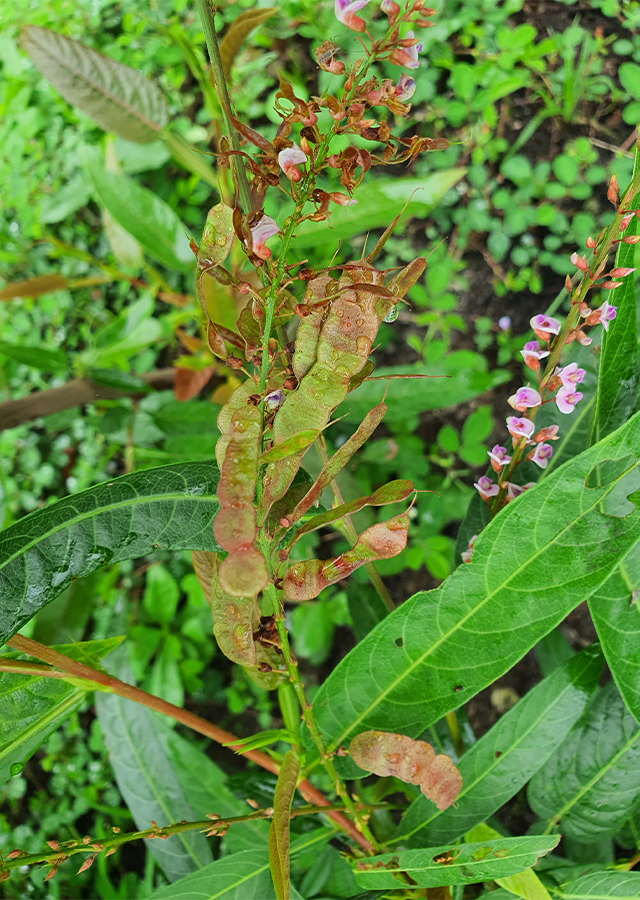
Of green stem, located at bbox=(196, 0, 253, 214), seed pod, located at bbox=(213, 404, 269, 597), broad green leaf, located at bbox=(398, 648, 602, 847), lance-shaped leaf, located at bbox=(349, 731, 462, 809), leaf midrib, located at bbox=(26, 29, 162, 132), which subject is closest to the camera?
seed pod, located at bbox=(213, 404, 269, 597)

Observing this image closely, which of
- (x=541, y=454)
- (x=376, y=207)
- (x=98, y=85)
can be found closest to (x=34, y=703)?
(x=541, y=454)

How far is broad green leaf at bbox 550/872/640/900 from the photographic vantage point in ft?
1.90

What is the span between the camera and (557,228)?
1317 millimetres

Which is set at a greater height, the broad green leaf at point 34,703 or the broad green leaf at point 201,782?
the broad green leaf at point 34,703

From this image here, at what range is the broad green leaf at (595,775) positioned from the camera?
692 mm

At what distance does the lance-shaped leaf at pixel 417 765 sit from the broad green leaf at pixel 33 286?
38.6 inches

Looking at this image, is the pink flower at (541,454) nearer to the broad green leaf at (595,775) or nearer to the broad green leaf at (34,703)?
the broad green leaf at (595,775)

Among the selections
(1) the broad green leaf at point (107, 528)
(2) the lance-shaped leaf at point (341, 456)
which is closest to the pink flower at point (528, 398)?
(2) the lance-shaped leaf at point (341, 456)

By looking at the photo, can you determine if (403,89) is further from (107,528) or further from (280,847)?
(280,847)

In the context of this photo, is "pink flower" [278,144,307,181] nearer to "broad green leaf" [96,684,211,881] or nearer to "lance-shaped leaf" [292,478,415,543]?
"lance-shaped leaf" [292,478,415,543]

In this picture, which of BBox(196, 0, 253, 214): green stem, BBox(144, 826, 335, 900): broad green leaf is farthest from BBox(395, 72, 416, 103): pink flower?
BBox(144, 826, 335, 900): broad green leaf

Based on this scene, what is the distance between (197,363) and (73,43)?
1.72 ft

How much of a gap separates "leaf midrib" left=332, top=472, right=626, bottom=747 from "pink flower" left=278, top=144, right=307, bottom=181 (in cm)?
32

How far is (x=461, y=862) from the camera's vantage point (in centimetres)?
55
